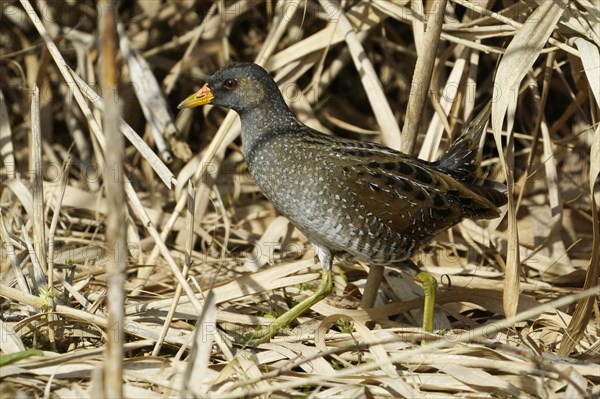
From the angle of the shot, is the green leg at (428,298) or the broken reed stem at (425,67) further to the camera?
the green leg at (428,298)

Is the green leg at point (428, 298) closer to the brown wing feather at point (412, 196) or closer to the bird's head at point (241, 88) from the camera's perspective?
the brown wing feather at point (412, 196)

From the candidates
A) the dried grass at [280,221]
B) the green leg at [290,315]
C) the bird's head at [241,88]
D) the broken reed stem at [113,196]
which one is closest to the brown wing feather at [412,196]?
the dried grass at [280,221]

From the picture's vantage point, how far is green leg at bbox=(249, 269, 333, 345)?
3.53 m

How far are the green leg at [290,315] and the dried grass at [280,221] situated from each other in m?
0.10

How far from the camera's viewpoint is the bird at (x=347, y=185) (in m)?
3.54

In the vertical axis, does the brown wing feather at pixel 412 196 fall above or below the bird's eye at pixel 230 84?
below

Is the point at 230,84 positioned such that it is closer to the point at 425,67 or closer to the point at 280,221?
the point at 425,67

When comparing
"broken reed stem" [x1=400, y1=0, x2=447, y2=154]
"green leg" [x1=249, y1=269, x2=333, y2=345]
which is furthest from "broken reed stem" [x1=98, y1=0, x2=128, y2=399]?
"broken reed stem" [x1=400, y1=0, x2=447, y2=154]

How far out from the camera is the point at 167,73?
5543mm

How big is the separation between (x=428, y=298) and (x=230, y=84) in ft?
4.28

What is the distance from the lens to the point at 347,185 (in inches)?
140

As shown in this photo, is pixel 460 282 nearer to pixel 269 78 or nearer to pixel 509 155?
pixel 509 155

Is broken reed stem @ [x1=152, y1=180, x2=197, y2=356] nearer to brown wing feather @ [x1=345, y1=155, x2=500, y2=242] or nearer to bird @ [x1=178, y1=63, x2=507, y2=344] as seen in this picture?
bird @ [x1=178, y1=63, x2=507, y2=344]

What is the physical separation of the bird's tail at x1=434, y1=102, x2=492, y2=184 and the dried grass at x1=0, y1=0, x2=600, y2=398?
0.12 m
